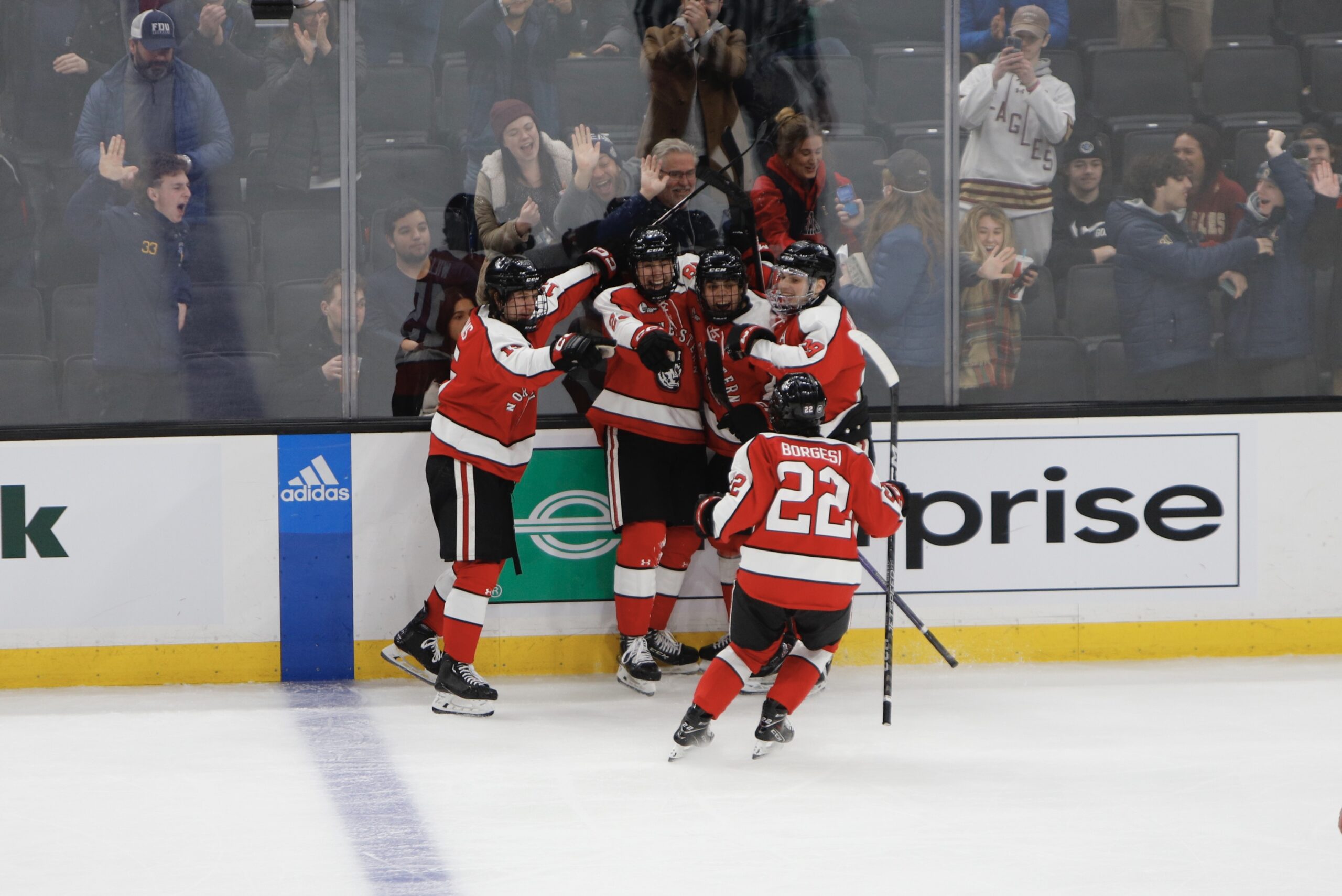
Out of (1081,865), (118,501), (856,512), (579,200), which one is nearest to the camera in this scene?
(1081,865)

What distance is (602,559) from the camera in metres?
4.23

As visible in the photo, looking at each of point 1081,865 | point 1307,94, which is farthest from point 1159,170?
point 1081,865

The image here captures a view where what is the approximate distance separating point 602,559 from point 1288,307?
7.25 ft

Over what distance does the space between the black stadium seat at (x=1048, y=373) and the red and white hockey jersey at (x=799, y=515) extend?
4.17 ft

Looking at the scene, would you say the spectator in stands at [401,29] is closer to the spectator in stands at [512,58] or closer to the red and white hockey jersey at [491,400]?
the spectator in stands at [512,58]

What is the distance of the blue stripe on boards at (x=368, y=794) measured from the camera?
2615mm

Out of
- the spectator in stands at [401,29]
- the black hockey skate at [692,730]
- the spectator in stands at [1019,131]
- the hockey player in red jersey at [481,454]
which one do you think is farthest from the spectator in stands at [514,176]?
the black hockey skate at [692,730]

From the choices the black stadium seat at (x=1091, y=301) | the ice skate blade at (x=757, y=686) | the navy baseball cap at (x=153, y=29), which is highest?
the navy baseball cap at (x=153, y=29)

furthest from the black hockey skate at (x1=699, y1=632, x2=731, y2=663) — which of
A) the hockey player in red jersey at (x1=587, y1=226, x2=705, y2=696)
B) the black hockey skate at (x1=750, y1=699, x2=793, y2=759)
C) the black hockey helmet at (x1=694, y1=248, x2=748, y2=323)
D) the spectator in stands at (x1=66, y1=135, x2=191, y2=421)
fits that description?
the spectator in stands at (x1=66, y1=135, x2=191, y2=421)

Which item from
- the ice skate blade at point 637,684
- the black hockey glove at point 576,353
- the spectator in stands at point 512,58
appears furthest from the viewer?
the spectator in stands at point 512,58

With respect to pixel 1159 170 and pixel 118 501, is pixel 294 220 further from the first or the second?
pixel 1159 170

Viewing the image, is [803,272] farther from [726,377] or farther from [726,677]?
[726,677]

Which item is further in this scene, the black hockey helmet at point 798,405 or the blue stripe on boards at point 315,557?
the blue stripe on boards at point 315,557

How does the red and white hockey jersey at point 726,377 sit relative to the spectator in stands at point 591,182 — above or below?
below
